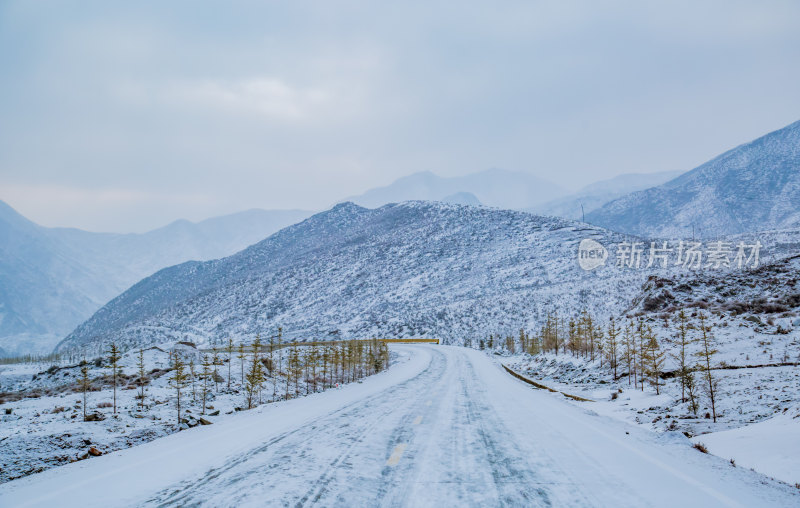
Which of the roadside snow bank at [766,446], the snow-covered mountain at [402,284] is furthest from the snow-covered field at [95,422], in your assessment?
the snow-covered mountain at [402,284]

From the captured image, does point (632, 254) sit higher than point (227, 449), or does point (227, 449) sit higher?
point (632, 254)

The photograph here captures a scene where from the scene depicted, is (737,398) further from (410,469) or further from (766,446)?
(410,469)

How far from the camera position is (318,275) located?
119 meters

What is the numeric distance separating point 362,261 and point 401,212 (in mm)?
41882

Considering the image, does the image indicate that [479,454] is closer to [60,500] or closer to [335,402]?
[60,500]

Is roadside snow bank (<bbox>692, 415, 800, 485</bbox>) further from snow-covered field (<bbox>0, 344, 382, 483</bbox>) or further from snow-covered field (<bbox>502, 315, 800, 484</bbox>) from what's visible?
snow-covered field (<bbox>0, 344, 382, 483</bbox>)

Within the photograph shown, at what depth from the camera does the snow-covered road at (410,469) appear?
16.1 feet

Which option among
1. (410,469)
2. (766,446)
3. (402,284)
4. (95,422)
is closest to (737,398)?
(766,446)

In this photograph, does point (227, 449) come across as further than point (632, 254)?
No

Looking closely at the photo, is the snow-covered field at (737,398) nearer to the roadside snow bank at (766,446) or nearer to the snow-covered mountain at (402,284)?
the roadside snow bank at (766,446)

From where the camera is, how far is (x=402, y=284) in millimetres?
100000

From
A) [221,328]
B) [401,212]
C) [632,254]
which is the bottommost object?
[221,328]

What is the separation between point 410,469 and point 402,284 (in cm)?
9409

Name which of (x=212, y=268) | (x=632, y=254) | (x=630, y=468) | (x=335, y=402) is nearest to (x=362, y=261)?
(x=632, y=254)
